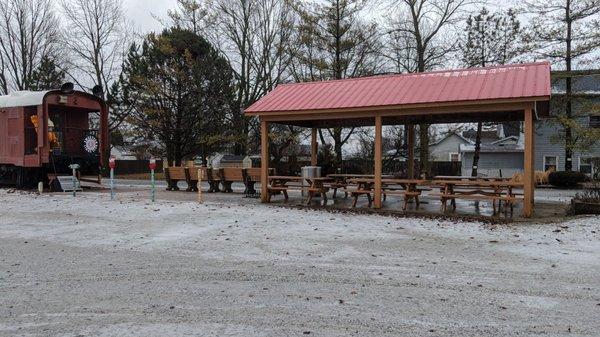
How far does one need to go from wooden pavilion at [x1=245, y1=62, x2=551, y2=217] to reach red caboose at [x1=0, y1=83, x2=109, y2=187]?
7334 mm

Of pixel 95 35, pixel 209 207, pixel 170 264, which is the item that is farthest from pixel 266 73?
pixel 170 264

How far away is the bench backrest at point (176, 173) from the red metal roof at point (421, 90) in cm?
501

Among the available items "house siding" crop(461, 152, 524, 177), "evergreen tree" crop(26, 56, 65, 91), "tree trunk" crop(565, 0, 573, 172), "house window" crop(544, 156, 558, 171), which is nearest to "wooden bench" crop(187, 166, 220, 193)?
"tree trunk" crop(565, 0, 573, 172)

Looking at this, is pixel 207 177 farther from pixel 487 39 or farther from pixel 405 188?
pixel 487 39

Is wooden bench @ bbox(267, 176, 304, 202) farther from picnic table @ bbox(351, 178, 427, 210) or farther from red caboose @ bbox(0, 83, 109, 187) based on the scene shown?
red caboose @ bbox(0, 83, 109, 187)

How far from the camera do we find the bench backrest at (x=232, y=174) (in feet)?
54.4

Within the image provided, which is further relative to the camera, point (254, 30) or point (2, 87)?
point (2, 87)

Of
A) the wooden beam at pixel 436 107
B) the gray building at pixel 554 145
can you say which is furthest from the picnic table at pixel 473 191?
the gray building at pixel 554 145

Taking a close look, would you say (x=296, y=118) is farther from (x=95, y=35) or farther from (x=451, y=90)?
Answer: (x=95, y=35)

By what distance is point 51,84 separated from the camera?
3472cm

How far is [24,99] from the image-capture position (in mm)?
17219

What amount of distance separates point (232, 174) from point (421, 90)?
714cm

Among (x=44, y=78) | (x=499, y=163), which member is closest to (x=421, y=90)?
(x=499, y=163)

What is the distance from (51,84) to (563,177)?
Answer: 31.5 meters
